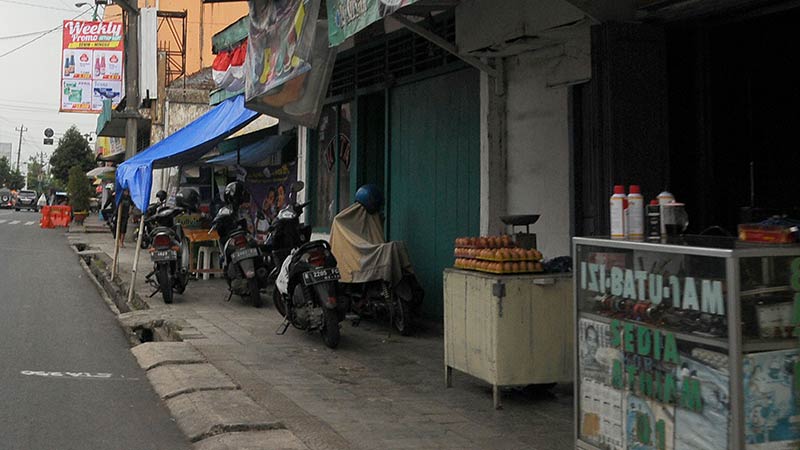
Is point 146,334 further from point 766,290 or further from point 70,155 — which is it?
point 70,155

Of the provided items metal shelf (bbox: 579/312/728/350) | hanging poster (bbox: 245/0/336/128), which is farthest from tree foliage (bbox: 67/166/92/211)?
metal shelf (bbox: 579/312/728/350)

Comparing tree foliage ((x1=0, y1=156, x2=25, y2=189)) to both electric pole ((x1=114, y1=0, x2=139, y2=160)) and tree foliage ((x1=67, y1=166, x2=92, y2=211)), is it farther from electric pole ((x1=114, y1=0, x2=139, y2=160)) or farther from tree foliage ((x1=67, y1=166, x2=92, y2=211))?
electric pole ((x1=114, y1=0, x2=139, y2=160))

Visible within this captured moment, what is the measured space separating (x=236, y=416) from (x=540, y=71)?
13.7 ft

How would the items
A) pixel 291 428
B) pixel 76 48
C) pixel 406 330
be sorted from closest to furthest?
1. pixel 291 428
2. pixel 406 330
3. pixel 76 48

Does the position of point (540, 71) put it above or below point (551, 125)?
above

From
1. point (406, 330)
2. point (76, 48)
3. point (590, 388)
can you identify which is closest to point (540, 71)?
point (406, 330)

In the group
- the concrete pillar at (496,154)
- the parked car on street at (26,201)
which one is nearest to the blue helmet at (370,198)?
the concrete pillar at (496,154)

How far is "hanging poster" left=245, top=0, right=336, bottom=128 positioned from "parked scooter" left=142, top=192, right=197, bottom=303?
2.91m

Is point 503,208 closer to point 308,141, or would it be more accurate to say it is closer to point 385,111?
point 385,111

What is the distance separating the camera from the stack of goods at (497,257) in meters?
5.51

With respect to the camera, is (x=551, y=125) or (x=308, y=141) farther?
(x=308, y=141)

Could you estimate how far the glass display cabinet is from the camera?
3.07m

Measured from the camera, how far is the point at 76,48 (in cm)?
3028

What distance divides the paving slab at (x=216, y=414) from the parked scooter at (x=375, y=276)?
2711mm
